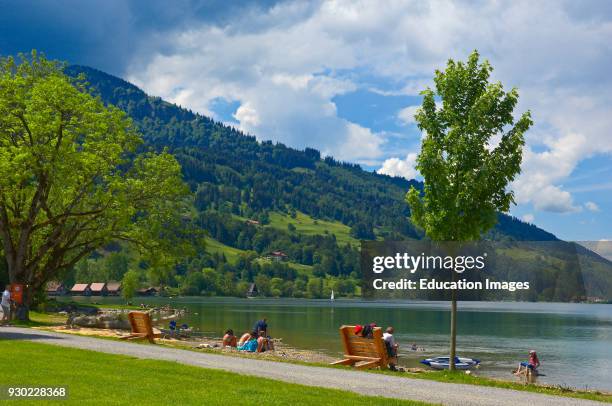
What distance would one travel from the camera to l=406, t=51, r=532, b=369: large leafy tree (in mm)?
26594

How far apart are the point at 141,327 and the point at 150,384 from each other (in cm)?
1814

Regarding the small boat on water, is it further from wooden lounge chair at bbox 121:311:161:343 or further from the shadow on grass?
the shadow on grass

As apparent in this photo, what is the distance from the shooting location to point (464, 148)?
26656mm

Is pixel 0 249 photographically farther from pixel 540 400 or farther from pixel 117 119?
pixel 540 400

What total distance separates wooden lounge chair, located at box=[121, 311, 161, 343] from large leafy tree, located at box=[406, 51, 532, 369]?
49.1ft

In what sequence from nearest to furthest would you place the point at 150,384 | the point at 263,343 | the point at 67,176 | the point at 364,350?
the point at 150,384
the point at 364,350
the point at 263,343
the point at 67,176

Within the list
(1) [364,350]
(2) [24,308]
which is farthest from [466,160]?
(2) [24,308]

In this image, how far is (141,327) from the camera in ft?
112

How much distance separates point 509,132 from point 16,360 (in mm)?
20480

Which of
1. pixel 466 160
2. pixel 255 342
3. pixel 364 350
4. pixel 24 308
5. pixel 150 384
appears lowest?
pixel 255 342

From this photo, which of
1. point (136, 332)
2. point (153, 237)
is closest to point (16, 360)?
point (136, 332)

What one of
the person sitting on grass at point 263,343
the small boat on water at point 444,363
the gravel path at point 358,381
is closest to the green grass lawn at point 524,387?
the gravel path at point 358,381

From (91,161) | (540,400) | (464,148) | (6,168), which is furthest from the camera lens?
(91,161)

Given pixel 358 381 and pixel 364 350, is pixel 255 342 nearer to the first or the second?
pixel 364 350
